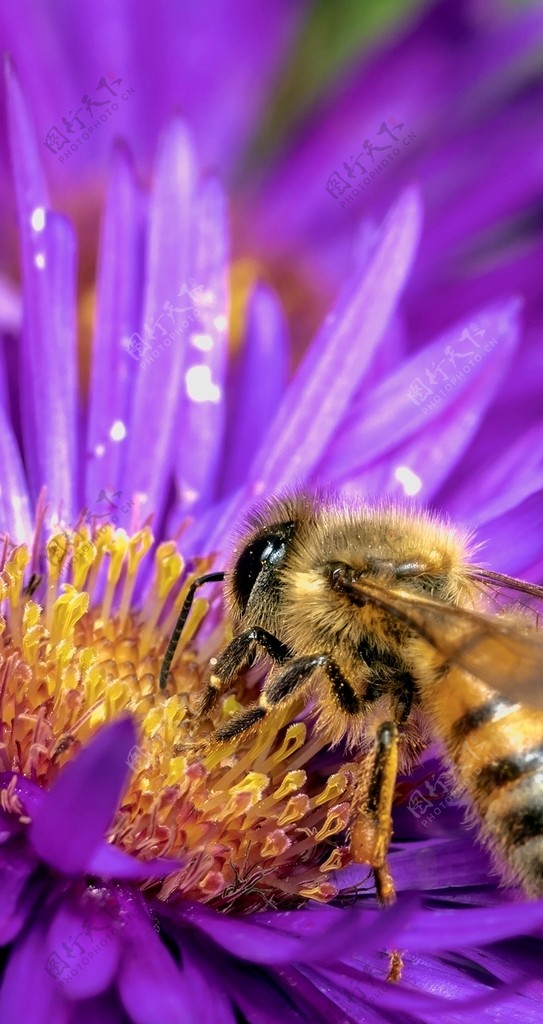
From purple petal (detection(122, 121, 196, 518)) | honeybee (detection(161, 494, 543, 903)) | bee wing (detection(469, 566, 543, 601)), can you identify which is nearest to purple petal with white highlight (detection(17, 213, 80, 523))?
purple petal (detection(122, 121, 196, 518))

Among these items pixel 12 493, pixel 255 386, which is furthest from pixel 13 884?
pixel 255 386

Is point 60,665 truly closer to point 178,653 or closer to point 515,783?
point 178,653

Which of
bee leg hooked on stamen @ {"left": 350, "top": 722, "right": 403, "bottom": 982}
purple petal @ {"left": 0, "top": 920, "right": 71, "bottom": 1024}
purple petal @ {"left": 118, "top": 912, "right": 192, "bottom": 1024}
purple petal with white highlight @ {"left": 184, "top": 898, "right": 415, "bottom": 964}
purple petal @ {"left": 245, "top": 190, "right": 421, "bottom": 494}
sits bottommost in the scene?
purple petal @ {"left": 0, "top": 920, "right": 71, "bottom": 1024}

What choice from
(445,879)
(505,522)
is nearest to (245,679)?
(445,879)

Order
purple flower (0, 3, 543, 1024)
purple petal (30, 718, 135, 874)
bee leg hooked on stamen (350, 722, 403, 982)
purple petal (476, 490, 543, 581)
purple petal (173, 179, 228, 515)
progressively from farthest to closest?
purple petal (173, 179, 228, 515), purple petal (476, 490, 543, 581), bee leg hooked on stamen (350, 722, 403, 982), purple flower (0, 3, 543, 1024), purple petal (30, 718, 135, 874)

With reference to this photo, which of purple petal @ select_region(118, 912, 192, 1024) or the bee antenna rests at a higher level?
the bee antenna

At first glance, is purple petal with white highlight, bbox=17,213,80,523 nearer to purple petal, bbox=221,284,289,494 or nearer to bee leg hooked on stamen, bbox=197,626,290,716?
purple petal, bbox=221,284,289,494

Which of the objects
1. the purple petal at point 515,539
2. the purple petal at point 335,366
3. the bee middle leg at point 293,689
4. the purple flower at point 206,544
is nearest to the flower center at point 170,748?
the purple flower at point 206,544

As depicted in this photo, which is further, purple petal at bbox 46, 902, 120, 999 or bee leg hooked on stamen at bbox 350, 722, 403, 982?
bee leg hooked on stamen at bbox 350, 722, 403, 982

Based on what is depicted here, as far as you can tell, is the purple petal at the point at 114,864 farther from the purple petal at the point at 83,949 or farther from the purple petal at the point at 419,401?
the purple petal at the point at 419,401
